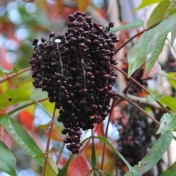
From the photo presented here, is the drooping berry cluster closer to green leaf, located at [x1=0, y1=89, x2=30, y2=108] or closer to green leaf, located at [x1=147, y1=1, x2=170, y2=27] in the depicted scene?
green leaf, located at [x1=0, y1=89, x2=30, y2=108]

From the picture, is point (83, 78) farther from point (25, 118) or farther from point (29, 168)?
point (29, 168)

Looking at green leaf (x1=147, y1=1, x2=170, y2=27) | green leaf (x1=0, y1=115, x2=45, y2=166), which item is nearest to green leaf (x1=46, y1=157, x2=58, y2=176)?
green leaf (x1=0, y1=115, x2=45, y2=166)

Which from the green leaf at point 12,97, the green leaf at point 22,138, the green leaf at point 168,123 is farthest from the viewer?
the green leaf at point 12,97

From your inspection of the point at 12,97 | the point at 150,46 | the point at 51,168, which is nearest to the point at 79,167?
the point at 51,168

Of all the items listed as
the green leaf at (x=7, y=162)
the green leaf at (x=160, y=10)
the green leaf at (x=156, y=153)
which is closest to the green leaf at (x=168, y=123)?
the green leaf at (x=156, y=153)

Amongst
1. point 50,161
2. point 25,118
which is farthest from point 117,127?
point 50,161

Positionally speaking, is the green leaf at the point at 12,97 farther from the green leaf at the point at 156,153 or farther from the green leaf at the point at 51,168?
the green leaf at the point at 156,153

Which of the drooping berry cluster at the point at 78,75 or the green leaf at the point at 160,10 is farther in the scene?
the green leaf at the point at 160,10

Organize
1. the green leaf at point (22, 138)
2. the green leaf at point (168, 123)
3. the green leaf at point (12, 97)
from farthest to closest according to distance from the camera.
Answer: the green leaf at point (12, 97) → the green leaf at point (22, 138) → the green leaf at point (168, 123)
